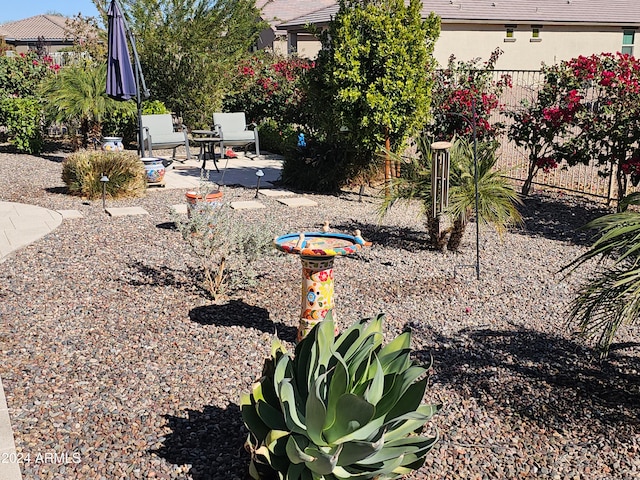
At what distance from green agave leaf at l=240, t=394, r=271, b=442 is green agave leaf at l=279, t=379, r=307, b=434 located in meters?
0.22

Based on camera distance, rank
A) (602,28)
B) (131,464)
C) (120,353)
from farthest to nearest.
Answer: (602,28) → (120,353) → (131,464)

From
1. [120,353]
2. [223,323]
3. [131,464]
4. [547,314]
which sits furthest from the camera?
[547,314]

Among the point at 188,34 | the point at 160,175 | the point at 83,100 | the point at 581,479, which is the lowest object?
the point at 581,479

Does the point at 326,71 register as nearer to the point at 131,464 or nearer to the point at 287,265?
the point at 287,265

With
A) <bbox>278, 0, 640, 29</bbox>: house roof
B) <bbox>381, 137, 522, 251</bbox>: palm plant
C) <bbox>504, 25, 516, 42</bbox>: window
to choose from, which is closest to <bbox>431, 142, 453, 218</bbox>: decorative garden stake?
<bbox>381, 137, 522, 251</bbox>: palm plant

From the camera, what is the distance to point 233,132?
1410 centimetres

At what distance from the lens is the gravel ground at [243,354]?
350 centimetres

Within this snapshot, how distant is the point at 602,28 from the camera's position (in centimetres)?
3122

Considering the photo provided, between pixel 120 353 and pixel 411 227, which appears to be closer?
pixel 120 353

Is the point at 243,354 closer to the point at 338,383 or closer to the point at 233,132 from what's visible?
the point at 338,383

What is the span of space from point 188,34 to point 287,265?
422 inches

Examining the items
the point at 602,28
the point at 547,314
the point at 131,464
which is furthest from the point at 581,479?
the point at 602,28

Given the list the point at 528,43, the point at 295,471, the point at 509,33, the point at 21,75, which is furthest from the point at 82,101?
the point at 528,43

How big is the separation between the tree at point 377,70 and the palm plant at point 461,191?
2.17m
